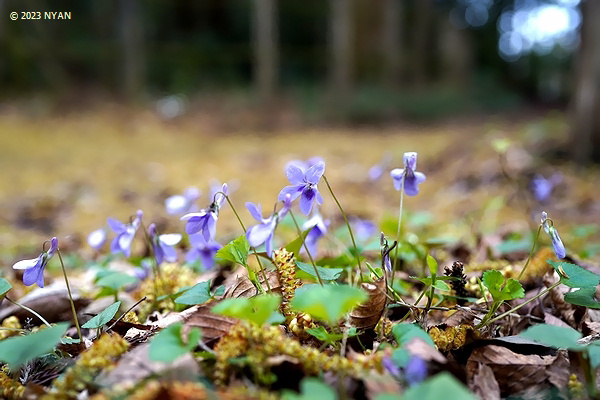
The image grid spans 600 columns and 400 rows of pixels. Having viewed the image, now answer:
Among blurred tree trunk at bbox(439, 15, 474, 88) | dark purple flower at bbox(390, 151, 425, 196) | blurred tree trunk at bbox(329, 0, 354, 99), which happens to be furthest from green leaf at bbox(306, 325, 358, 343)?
blurred tree trunk at bbox(439, 15, 474, 88)

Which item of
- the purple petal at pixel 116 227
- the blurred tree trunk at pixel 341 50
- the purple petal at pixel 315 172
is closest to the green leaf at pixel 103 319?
the purple petal at pixel 116 227

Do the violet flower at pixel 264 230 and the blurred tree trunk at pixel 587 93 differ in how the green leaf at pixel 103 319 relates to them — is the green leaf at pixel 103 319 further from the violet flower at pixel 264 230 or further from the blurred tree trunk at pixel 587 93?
the blurred tree trunk at pixel 587 93

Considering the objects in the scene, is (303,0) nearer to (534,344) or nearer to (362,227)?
(362,227)

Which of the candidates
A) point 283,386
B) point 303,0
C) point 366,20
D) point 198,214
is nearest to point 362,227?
point 198,214

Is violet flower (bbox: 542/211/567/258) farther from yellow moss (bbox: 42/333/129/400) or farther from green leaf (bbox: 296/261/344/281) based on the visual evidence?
yellow moss (bbox: 42/333/129/400)

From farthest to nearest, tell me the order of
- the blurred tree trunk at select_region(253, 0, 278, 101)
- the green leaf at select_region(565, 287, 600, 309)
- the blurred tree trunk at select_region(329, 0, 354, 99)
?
the blurred tree trunk at select_region(329, 0, 354, 99) < the blurred tree trunk at select_region(253, 0, 278, 101) < the green leaf at select_region(565, 287, 600, 309)

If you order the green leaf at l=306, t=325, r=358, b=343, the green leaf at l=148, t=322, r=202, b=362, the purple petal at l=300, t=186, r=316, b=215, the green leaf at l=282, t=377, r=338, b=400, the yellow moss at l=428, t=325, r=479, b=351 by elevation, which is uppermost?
the purple petal at l=300, t=186, r=316, b=215

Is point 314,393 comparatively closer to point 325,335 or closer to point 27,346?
point 325,335

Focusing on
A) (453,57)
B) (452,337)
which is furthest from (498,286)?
(453,57)
